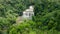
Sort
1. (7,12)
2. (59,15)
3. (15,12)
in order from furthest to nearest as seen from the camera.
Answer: (15,12) < (7,12) < (59,15)

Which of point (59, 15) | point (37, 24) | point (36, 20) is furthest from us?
point (36, 20)

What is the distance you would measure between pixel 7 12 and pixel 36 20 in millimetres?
3704

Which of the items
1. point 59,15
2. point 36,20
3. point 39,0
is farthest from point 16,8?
point 59,15

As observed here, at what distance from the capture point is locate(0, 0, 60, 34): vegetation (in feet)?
41.9

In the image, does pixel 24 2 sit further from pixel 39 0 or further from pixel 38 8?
pixel 38 8

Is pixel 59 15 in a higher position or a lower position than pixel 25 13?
higher

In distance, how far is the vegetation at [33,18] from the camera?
41.9 feet

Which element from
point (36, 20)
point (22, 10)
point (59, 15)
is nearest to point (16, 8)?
point (22, 10)

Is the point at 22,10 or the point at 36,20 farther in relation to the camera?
the point at 22,10

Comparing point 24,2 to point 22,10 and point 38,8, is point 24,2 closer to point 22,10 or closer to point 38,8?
point 22,10

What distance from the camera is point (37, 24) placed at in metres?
14.2

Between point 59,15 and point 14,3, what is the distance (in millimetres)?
8563

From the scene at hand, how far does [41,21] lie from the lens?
47.9 ft

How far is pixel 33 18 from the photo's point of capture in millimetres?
15977
